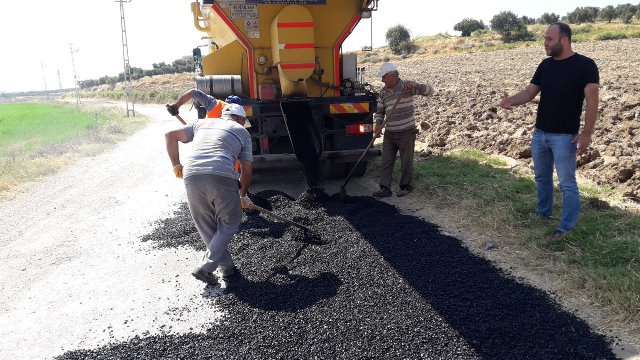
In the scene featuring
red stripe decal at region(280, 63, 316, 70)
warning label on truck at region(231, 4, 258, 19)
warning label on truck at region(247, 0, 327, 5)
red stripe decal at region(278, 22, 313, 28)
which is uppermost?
warning label on truck at region(247, 0, 327, 5)

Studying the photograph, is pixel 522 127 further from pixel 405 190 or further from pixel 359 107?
pixel 359 107

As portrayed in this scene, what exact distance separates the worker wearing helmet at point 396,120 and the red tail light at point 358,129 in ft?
1.04

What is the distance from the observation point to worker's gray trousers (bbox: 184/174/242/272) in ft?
12.7

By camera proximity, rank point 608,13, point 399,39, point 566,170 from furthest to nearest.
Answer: point 399,39, point 608,13, point 566,170

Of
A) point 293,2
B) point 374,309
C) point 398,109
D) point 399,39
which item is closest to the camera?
point 374,309

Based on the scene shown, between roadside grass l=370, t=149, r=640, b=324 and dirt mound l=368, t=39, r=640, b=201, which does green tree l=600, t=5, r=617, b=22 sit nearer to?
dirt mound l=368, t=39, r=640, b=201

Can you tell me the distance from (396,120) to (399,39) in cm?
4925

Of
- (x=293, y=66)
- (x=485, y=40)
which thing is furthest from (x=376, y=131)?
(x=485, y=40)

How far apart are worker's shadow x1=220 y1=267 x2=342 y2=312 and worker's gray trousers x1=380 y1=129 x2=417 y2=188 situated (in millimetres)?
2574

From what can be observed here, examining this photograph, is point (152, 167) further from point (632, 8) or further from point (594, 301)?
point (632, 8)

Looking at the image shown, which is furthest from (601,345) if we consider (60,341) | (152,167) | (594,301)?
(152,167)

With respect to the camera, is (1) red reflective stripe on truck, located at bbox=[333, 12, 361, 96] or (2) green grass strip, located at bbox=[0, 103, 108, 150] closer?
(1) red reflective stripe on truck, located at bbox=[333, 12, 361, 96]

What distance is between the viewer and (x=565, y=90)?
13.9 ft

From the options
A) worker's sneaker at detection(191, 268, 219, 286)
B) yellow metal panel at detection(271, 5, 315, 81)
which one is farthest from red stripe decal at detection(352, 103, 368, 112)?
worker's sneaker at detection(191, 268, 219, 286)
